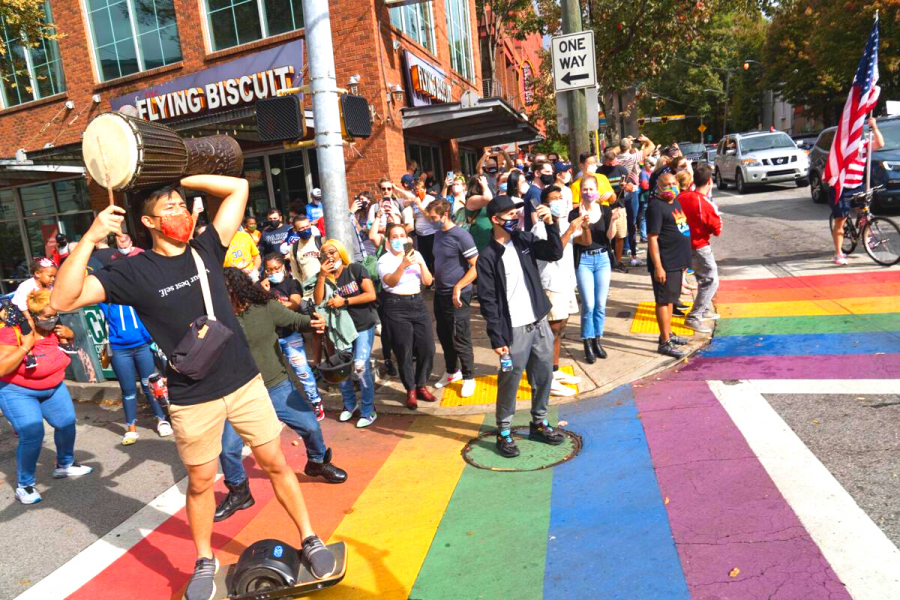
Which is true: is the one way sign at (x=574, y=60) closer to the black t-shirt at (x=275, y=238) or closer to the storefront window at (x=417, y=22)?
the black t-shirt at (x=275, y=238)

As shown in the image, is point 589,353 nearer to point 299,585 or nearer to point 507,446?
point 507,446

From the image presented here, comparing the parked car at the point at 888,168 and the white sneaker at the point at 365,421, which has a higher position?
the parked car at the point at 888,168

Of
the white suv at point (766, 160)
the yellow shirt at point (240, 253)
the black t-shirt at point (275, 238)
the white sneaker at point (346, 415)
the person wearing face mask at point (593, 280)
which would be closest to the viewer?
the white sneaker at point (346, 415)

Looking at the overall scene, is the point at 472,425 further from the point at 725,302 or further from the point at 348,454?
the point at 725,302

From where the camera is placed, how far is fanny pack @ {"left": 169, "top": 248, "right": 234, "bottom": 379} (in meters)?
3.21

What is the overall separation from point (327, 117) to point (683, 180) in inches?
164

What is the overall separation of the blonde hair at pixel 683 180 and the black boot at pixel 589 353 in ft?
7.47

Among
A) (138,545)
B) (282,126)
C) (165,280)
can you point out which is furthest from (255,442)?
(282,126)

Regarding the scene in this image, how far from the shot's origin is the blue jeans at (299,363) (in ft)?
20.3

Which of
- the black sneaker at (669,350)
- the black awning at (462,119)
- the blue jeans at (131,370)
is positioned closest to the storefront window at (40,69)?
the black awning at (462,119)

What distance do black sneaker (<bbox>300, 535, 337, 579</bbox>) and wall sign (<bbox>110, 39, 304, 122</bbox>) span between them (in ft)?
35.0

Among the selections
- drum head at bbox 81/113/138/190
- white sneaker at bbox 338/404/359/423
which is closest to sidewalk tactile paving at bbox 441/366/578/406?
white sneaker at bbox 338/404/359/423

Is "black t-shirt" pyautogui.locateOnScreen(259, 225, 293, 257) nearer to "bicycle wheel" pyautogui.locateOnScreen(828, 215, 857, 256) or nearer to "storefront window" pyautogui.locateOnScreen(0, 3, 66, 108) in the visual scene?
"bicycle wheel" pyautogui.locateOnScreen(828, 215, 857, 256)

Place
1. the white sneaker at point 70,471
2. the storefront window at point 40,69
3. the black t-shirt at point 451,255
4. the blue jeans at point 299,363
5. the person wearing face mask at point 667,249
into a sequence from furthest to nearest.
Answer: the storefront window at point 40,69 < the person wearing face mask at point 667,249 < the black t-shirt at point 451,255 < the blue jeans at point 299,363 < the white sneaker at point 70,471
